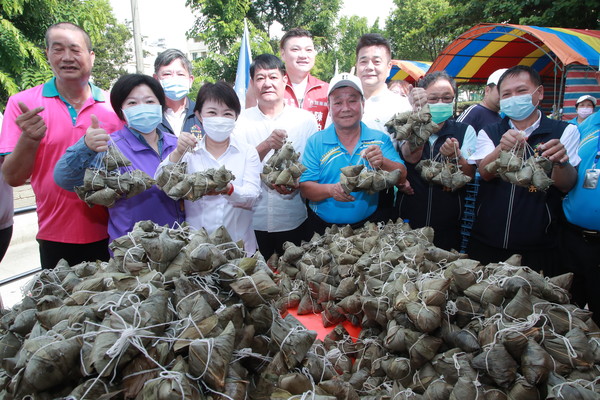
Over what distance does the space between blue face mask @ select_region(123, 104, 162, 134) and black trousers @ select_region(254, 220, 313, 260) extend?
1412 millimetres

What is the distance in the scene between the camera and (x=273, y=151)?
3.60m

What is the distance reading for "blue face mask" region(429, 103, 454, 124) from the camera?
3178mm

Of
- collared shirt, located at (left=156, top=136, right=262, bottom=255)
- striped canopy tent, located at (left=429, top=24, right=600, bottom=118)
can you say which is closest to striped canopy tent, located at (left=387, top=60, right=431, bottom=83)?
striped canopy tent, located at (left=429, top=24, right=600, bottom=118)

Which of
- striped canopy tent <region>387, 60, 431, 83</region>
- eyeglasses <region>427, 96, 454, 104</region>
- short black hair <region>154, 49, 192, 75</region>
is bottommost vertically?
eyeglasses <region>427, 96, 454, 104</region>

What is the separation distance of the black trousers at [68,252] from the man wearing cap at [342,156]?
179cm

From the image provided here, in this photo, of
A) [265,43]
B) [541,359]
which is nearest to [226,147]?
[541,359]

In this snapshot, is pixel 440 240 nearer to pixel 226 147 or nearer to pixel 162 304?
pixel 226 147

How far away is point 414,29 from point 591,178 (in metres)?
26.9

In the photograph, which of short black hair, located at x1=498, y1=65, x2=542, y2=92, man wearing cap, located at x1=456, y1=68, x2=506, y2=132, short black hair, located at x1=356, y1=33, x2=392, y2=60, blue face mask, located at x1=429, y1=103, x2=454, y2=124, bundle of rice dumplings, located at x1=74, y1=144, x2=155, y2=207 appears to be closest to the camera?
bundle of rice dumplings, located at x1=74, y1=144, x2=155, y2=207

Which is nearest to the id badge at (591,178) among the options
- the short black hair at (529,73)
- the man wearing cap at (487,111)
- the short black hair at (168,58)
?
the short black hair at (529,73)

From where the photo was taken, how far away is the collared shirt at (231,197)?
2.90 metres

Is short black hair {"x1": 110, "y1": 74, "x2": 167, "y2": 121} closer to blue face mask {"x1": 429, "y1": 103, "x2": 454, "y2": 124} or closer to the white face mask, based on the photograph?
the white face mask

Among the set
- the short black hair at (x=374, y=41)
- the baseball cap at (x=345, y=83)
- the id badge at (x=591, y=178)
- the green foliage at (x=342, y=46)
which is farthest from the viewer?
the green foliage at (x=342, y=46)

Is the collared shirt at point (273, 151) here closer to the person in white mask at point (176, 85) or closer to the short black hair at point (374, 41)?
the person in white mask at point (176, 85)
